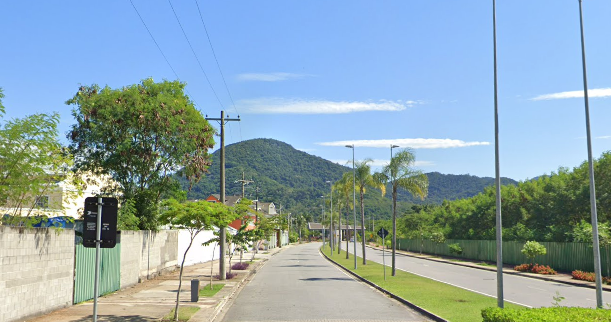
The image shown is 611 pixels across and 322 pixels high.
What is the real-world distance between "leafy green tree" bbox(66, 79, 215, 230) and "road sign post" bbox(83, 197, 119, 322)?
19.0m

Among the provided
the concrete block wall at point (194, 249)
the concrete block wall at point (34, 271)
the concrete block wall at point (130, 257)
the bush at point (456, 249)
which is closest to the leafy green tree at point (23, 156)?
the concrete block wall at point (34, 271)

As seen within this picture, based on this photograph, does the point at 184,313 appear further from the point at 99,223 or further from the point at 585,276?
the point at 585,276

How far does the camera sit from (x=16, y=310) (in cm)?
1494

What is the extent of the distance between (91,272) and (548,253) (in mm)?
32717

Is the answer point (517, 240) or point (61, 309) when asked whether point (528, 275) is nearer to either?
point (517, 240)

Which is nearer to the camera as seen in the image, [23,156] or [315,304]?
[23,156]

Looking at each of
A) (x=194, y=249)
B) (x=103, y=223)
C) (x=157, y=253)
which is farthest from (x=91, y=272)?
(x=194, y=249)

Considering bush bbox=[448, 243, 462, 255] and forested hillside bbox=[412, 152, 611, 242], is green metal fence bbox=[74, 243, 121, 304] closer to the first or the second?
forested hillside bbox=[412, 152, 611, 242]

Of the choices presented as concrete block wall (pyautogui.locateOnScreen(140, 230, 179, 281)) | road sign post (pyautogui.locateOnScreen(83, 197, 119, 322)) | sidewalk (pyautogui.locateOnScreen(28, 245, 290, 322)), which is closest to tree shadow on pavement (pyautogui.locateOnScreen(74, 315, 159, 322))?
sidewalk (pyautogui.locateOnScreen(28, 245, 290, 322))

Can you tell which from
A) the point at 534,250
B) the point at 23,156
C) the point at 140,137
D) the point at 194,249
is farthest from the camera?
the point at 194,249

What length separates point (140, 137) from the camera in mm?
30797

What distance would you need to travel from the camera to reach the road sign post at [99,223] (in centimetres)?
1103

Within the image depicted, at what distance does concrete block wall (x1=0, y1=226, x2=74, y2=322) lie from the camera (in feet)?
47.2

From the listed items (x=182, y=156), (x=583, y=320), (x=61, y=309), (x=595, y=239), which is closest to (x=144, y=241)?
(x=182, y=156)
